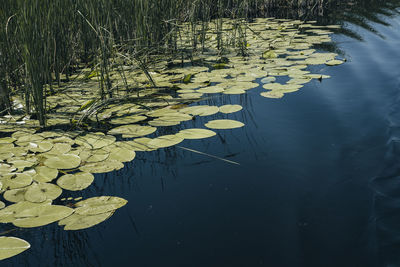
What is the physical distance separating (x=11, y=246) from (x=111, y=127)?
3.38 feet

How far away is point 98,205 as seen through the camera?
4.80 feet

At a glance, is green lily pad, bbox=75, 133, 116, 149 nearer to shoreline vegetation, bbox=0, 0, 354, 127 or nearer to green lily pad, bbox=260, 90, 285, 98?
shoreline vegetation, bbox=0, 0, 354, 127

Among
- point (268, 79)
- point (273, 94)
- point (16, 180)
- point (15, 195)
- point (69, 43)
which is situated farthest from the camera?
point (69, 43)

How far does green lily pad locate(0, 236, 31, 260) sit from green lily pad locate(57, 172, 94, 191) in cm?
34

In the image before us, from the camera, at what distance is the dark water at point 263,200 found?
3.96 feet

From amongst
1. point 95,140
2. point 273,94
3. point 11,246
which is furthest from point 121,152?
point 273,94

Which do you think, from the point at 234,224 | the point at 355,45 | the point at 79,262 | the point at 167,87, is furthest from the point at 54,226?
the point at 355,45

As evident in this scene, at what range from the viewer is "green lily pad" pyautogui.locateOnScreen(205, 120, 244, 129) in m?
2.07

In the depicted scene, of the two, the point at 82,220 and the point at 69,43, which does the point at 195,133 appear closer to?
the point at 82,220

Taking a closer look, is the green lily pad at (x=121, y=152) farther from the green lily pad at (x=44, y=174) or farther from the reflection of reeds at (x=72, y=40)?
the reflection of reeds at (x=72, y=40)

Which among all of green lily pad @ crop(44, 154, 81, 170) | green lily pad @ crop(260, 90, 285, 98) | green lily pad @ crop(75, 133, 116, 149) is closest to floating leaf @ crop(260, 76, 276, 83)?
green lily pad @ crop(260, 90, 285, 98)

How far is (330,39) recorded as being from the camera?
12.9 feet

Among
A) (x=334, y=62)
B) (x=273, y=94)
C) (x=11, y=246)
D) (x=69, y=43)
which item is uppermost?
(x=69, y=43)

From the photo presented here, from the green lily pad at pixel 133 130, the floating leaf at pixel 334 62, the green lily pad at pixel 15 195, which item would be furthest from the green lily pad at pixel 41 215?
the floating leaf at pixel 334 62
